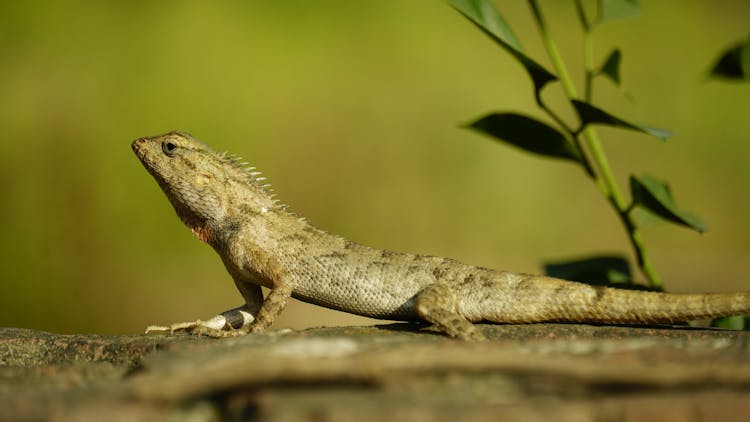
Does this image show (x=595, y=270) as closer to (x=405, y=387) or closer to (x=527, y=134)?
(x=527, y=134)

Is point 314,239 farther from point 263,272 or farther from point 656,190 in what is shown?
point 656,190

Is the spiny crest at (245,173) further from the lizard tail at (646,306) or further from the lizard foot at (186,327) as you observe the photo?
the lizard tail at (646,306)

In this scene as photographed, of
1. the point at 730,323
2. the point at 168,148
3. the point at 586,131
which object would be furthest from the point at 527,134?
the point at 168,148

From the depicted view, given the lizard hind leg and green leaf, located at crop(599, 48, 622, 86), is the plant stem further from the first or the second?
the lizard hind leg

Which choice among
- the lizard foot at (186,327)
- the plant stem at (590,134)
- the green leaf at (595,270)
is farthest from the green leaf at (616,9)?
the lizard foot at (186,327)

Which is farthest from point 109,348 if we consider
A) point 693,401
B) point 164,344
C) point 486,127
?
point 693,401

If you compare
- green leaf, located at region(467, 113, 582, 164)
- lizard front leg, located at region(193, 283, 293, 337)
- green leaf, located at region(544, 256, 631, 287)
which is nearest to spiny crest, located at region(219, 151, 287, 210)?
lizard front leg, located at region(193, 283, 293, 337)
